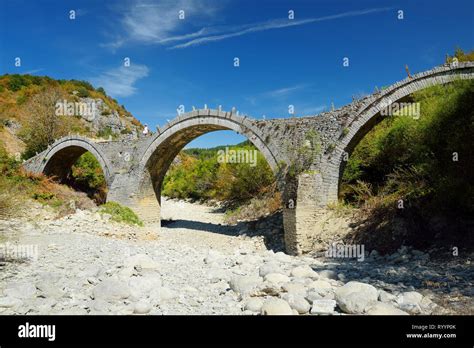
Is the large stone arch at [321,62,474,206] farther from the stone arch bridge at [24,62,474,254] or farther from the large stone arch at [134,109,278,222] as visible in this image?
the large stone arch at [134,109,278,222]

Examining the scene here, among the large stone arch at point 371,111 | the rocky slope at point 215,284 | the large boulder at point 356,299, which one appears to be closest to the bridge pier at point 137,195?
the rocky slope at point 215,284

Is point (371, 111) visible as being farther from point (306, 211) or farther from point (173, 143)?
point (173, 143)

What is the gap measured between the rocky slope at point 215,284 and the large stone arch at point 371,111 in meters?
2.74

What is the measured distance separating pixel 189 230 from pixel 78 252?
26.7 feet

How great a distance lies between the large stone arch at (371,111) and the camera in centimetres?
850

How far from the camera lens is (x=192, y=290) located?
573cm

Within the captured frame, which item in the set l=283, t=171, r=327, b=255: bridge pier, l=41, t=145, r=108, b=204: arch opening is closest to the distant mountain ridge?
l=41, t=145, r=108, b=204: arch opening

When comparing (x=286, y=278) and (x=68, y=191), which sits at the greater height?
(x=68, y=191)

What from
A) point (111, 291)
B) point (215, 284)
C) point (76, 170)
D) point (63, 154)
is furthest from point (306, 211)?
point (76, 170)

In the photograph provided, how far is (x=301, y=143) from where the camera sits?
11391mm

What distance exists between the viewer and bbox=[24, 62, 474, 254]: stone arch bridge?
9820 mm

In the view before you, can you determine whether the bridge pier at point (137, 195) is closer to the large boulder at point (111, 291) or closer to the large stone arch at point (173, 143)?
the large stone arch at point (173, 143)

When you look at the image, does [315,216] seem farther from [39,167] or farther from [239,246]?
[39,167]
